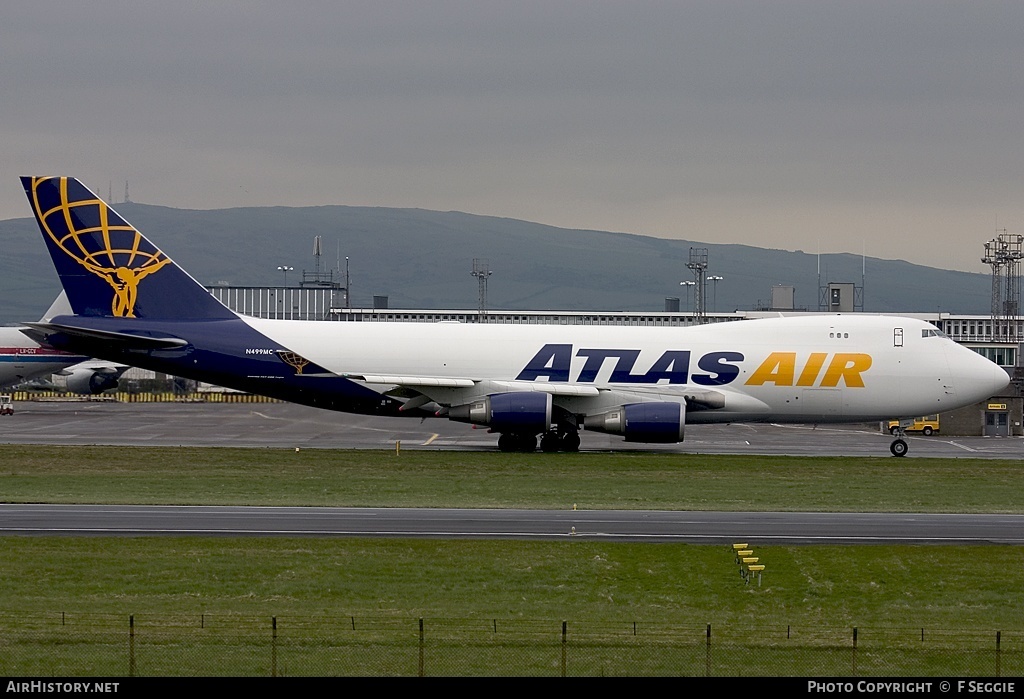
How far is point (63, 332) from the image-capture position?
159ft

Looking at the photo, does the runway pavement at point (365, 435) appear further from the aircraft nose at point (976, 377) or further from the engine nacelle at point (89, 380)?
the engine nacelle at point (89, 380)

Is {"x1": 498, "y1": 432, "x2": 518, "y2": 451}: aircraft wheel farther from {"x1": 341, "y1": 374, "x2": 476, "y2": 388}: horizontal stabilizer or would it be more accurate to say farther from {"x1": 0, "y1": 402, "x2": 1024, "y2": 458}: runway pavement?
{"x1": 341, "y1": 374, "x2": 476, "y2": 388}: horizontal stabilizer

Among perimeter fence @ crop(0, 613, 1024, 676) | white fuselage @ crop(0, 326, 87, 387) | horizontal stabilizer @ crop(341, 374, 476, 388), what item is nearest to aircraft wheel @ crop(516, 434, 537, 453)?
horizontal stabilizer @ crop(341, 374, 476, 388)

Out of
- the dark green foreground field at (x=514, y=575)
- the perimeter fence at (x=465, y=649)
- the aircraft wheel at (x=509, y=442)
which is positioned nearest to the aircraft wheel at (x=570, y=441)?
the aircraft wheel at (x=509, y=442)

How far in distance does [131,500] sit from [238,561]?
10504 mm

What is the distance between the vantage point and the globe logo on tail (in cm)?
5022

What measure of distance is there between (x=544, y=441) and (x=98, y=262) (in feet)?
61.6

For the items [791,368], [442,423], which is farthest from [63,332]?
[791,368]

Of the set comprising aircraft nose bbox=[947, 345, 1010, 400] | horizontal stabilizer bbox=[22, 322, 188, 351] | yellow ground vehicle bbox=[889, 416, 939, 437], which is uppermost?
horizontal stabilizer bbox=[22, 322, 188, 351]

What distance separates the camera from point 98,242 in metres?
50.6

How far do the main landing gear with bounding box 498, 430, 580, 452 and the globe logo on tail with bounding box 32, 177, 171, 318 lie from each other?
50.1ft

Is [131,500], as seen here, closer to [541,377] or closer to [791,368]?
[541,377]

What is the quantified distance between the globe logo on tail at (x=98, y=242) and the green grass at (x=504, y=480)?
6.42 meters

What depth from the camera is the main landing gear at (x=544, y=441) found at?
50594mm
